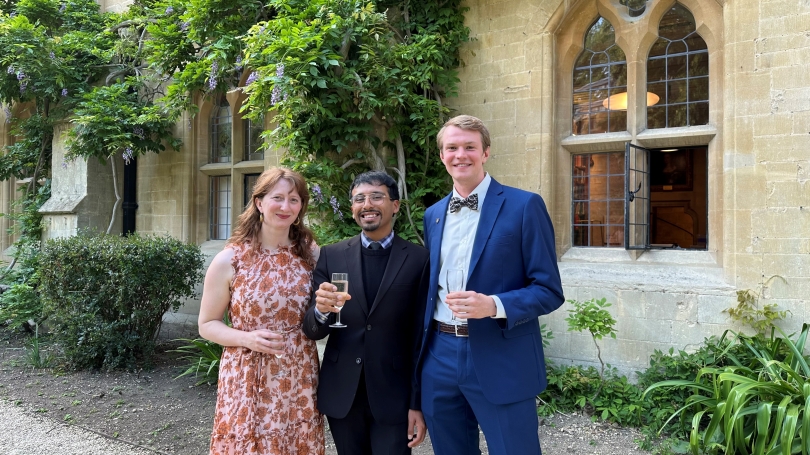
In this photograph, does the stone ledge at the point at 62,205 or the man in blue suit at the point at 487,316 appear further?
the stone ledge at the point at 62,205

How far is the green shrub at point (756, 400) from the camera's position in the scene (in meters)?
3.14

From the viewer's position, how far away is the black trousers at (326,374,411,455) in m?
2.22

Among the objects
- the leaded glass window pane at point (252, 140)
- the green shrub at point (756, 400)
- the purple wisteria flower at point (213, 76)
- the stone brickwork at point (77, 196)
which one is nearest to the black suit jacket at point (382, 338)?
the green shrub at point (756, 400)

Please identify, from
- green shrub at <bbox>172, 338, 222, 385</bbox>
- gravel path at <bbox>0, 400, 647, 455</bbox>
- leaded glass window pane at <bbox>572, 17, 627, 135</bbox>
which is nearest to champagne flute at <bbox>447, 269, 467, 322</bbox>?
gravel path at <bbox>0, 400, 647, 455</bbox>

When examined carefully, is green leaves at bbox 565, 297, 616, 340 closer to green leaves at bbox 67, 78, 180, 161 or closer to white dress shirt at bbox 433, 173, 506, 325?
white dress shirt at bbox 433, 173, 506, 325

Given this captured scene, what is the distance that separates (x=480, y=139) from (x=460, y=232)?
0.37m

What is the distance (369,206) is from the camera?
7.31 ft

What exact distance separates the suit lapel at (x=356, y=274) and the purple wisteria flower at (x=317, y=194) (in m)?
3.09

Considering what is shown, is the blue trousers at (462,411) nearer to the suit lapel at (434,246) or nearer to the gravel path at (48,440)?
the suit lapel at (434,246)

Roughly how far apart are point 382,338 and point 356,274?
0.28m

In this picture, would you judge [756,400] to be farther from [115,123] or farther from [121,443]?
[115,123]

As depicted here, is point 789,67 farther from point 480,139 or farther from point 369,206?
point 369,206

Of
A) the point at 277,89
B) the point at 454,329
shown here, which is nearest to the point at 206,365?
the point at 277,89

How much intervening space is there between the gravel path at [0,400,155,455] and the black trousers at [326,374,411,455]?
2327mm
